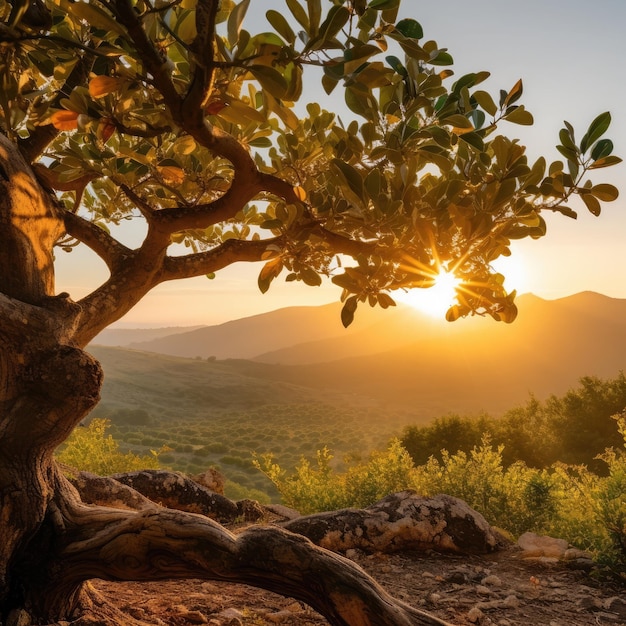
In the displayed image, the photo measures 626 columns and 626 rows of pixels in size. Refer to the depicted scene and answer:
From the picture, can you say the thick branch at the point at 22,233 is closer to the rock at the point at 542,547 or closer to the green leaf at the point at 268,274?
the green leaf at the point at 268,274

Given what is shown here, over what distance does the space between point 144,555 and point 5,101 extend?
2.30m

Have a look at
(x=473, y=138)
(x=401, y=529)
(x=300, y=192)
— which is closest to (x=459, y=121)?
(x=473, y=138)

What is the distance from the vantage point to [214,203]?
3455mm

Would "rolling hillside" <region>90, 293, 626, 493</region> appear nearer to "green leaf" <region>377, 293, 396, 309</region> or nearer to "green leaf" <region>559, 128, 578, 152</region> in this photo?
"green leaf" <region>377, 293, 396, 309</region>

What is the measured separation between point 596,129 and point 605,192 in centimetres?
44

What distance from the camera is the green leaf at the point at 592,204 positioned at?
8.98 feet

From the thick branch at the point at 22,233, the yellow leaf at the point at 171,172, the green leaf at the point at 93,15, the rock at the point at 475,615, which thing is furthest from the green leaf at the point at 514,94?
the rock at the point at 475,615

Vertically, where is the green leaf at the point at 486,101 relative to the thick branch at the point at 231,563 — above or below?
above

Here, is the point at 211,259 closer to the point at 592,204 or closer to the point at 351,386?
the point at 592,204

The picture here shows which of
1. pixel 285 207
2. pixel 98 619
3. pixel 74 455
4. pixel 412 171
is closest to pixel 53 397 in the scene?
pixel 98 619

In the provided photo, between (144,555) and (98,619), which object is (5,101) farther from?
(98,619)

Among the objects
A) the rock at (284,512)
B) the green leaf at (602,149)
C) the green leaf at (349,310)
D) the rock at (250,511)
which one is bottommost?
the rock at (284,512)

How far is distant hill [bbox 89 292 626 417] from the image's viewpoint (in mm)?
78312

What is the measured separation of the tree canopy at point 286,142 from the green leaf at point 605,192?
1 centimetres
